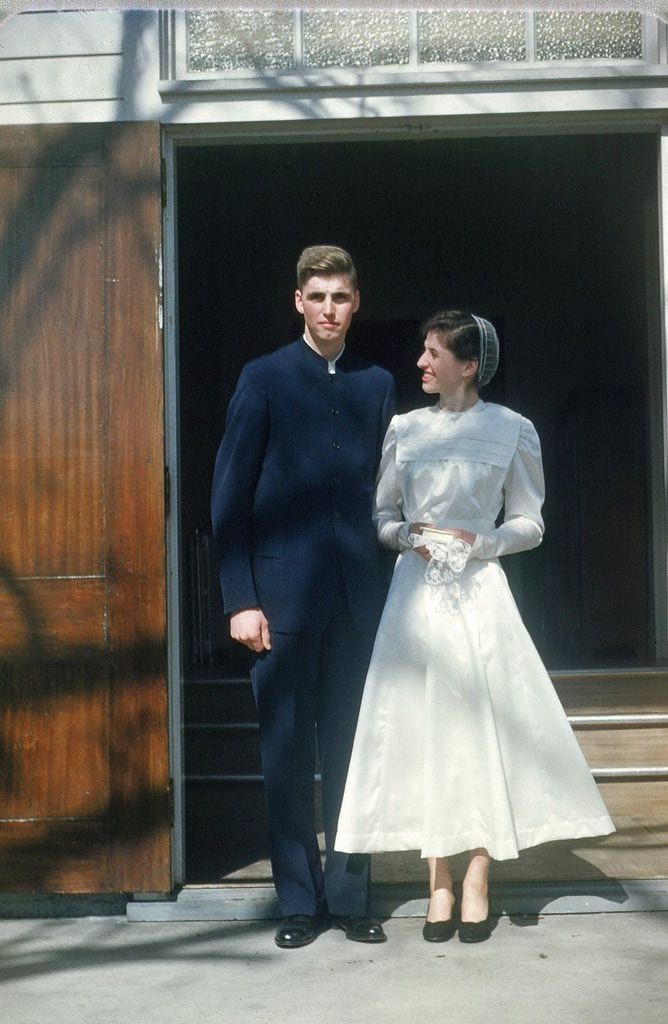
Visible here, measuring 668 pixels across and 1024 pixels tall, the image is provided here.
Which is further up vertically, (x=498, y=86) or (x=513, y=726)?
(x=498, y=86)

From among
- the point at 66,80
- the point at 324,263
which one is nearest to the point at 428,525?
the point at 324,263

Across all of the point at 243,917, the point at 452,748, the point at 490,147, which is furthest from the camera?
the point at 490,147

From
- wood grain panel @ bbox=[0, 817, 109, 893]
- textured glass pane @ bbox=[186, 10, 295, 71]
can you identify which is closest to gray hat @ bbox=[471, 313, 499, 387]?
textured glass pane @ bbox=[186, 10, 295, 71]

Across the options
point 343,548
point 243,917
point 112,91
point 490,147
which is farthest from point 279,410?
point 490,147

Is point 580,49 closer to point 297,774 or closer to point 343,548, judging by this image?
point 343,548

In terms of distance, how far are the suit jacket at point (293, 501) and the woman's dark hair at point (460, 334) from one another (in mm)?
343

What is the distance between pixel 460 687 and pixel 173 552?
1.00 m

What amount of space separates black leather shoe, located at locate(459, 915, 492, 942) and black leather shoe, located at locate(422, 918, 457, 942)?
36mm

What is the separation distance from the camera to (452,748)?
362 cm

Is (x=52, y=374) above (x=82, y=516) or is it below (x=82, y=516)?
above

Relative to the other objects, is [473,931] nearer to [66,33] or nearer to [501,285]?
[66,33]

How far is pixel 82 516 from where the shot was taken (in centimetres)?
397

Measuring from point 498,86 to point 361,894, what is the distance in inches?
97.4

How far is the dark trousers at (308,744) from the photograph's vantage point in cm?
369
